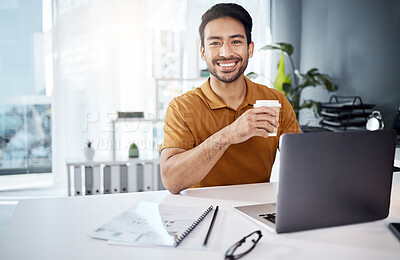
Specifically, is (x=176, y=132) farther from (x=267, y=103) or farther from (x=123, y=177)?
(x=123, y=177)

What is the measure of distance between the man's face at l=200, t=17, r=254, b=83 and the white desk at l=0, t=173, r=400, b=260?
2.30ft

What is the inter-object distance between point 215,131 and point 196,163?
312mm

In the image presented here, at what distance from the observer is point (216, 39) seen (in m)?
1.69

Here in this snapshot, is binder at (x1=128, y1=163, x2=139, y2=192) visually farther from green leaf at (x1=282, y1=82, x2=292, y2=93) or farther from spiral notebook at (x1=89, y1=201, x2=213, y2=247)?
spiral notebook at (x1=89, y1=201, x2=213, y2=247)

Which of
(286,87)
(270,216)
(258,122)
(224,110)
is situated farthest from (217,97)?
(286,87)

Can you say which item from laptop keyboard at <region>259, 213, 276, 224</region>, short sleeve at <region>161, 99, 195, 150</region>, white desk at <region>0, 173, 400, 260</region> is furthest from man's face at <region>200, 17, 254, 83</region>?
laptop keyboard at <region>259, 213, 276, 224</region>

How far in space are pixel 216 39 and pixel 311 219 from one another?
3.34ft

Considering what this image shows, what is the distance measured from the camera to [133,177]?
3.38 metres

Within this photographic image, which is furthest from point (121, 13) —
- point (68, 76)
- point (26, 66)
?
point (26, 66)

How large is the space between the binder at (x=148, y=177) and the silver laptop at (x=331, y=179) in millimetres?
2480

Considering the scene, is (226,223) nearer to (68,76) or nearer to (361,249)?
(361,249)

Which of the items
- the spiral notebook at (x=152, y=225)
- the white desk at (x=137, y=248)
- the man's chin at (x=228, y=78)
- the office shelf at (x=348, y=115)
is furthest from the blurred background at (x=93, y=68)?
the spiral notebook at (x=152, y=225)

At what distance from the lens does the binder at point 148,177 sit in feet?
11.2

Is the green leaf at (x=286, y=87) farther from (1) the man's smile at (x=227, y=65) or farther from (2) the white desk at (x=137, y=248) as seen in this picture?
(2) the white desk at (x=137, y=248)
